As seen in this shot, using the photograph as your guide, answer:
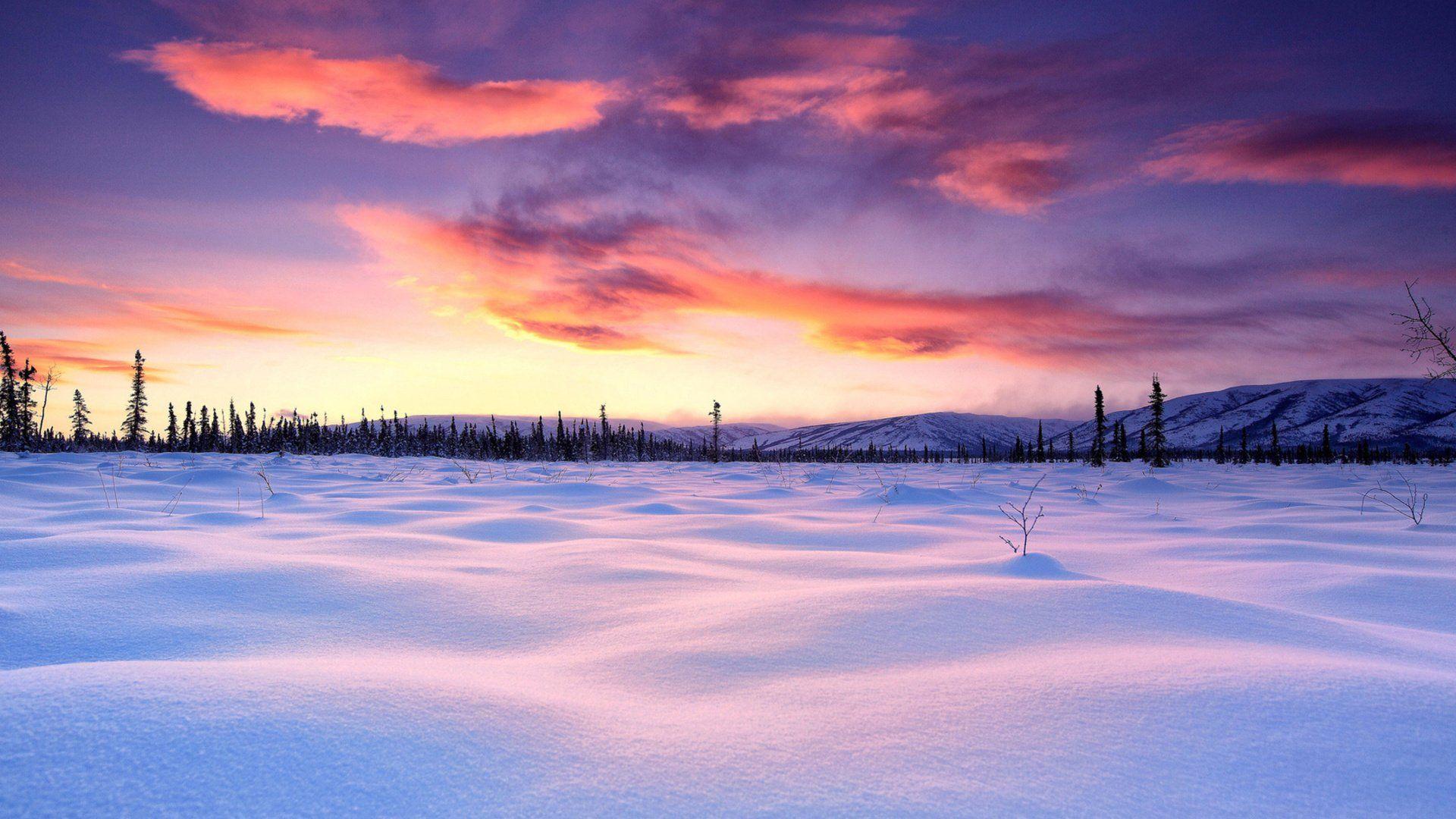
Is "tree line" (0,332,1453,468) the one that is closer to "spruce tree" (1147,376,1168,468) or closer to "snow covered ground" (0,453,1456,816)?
"spruce tree" (1147,376,1168,468)

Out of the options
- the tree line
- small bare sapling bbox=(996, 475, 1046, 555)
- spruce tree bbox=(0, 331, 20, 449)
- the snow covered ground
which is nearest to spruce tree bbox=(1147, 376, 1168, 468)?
the tree line

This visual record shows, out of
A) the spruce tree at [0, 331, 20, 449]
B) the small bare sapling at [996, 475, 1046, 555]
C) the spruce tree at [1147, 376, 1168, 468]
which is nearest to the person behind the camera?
the small bare sapling at [996, 475, 1046, 555]

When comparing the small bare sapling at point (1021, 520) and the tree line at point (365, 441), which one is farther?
the tree line at point (365, 441)

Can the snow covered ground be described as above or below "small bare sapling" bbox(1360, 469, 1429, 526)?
above

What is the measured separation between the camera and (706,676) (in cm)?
214

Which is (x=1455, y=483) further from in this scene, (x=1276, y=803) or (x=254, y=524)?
(x=254, y=524)

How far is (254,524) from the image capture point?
562 centimetres

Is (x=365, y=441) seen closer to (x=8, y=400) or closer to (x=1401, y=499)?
(x=8, y=400)

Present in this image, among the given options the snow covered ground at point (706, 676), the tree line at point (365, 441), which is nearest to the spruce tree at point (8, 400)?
the tree line at point (365, 441)

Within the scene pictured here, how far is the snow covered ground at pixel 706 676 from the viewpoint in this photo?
1264mm

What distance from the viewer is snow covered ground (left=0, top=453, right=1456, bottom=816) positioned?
126 cm

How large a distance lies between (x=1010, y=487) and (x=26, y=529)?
14.2 m

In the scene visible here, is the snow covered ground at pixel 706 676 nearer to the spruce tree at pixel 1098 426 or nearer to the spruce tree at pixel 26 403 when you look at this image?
the spruce tree at pixel 1098 426

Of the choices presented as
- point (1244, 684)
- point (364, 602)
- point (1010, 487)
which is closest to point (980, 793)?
point (1244, 684)
